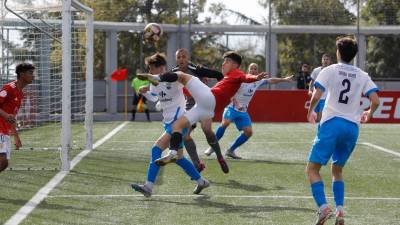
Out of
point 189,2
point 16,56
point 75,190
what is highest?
point 189,2

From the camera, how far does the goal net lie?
15.8 m

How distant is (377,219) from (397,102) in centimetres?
1287

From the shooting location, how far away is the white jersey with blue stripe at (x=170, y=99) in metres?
10.5

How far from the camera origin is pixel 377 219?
834cm

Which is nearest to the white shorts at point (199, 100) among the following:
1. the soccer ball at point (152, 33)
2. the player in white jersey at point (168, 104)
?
the player in white jersey at point (168, 104)

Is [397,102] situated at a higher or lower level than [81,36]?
lower

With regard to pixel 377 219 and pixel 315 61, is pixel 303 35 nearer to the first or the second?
pixel 315 61

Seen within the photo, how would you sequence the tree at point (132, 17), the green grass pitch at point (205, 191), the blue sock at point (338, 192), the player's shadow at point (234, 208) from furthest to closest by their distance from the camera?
the tree at point (132, 17) → the player's shadow at point (234, 208) → the green grass pitch at point (205, 191) → the blue sock at point (338, 192)

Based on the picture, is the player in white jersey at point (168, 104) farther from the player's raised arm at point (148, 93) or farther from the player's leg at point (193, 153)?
the player's leg at point (193, 153)

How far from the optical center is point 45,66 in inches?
747

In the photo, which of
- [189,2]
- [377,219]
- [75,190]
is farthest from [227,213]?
[189,2]

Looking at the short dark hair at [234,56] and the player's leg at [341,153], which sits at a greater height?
the short dark hair at [234,56]

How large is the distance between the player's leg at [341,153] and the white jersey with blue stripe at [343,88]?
0.30 feet

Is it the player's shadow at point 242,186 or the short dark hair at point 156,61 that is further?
the player's shadow at point 242,186
